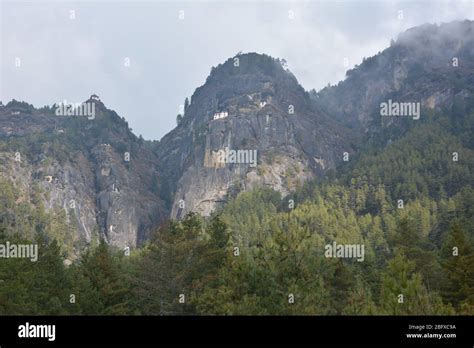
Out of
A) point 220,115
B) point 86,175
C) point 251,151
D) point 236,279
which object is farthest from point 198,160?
point 236,279

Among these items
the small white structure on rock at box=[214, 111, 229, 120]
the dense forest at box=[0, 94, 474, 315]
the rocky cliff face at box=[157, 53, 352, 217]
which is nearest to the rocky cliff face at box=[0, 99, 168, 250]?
the rocky cliff face at box=[157, 53, 352, 217]

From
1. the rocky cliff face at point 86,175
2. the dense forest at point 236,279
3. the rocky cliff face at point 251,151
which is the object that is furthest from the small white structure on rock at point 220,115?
the dense forest at point 236,279

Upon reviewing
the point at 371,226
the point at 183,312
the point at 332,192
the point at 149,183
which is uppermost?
the point at 149,183

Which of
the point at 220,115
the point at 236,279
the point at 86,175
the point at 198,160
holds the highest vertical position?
the point at 220,115

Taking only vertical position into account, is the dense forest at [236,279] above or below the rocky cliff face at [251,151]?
below

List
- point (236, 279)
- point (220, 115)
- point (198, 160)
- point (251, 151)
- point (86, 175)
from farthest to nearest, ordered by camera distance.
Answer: point (220, 115), point (198, 160), point (86, 175), point (251, 151), point (236, 279)

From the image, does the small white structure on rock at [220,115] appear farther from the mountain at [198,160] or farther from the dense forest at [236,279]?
the dense forest at [236,279]

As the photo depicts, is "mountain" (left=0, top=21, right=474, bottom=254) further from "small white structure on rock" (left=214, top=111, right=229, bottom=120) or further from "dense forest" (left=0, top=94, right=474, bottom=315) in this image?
"dense forest" (left=0, top=94, right=474, bottom=315)

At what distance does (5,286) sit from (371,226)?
259 feet

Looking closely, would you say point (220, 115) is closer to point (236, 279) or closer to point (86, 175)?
point (86, 175)

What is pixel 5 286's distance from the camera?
36.9 meters
